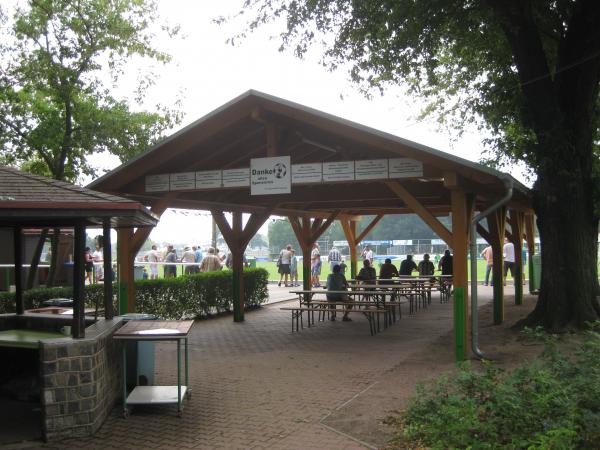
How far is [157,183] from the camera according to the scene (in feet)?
36.4

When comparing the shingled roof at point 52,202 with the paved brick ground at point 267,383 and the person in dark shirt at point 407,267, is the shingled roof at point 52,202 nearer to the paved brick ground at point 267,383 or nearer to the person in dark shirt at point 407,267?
the paved brick ground at point 267,383

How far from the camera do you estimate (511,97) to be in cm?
1249

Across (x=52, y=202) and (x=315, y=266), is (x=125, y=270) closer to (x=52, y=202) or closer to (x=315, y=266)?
(x=52, y=202)

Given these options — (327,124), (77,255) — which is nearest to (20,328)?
(77,255)

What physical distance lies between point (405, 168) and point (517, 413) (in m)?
5.15

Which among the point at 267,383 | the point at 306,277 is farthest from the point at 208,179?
the point at 306,277

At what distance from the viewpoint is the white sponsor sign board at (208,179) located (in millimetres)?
10570

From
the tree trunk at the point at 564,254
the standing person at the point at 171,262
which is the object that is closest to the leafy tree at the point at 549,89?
the tree trunk at the point at 564,254

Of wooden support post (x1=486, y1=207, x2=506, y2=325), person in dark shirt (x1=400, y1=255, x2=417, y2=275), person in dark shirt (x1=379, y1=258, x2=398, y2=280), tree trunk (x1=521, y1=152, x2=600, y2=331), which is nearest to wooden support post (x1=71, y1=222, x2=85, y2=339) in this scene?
tree trunk (x1=521, y1=152, x2=600, y2=331)

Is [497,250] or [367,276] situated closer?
[497,250]

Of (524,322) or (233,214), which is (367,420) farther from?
(233,214)

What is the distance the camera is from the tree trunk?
34.7ft

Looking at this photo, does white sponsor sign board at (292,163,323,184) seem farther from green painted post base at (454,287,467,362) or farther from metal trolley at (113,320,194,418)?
metal trolley at (113,320,194,418)

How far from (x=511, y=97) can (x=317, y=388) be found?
7.83 m
